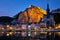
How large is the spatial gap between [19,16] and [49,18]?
2.38 metres

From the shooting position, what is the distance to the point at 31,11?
10.3 m

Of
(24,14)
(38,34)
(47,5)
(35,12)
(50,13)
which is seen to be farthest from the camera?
(35,12)

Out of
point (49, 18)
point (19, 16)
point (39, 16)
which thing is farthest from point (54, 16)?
point (19, 16)

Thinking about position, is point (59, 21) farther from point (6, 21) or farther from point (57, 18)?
point (6, 21)

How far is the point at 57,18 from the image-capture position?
8555 mm

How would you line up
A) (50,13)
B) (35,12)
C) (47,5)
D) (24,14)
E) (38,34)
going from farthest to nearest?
(35,12) < (24,14) < (50,13) < (47,5) < (38,34)

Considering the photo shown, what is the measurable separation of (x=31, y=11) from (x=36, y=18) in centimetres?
61

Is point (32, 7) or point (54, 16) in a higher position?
point (32, 7)

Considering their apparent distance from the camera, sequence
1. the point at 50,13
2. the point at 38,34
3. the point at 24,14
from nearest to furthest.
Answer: the point at 38,34, the point at 50,13, the point at 24,14

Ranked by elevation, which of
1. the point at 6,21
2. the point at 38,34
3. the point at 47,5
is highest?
the point at 47,5

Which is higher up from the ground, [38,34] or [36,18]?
[36,18]

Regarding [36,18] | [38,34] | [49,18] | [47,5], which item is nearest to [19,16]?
[36,18]

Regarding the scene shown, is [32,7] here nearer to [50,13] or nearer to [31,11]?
[31,11]

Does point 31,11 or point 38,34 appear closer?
point 38,34
